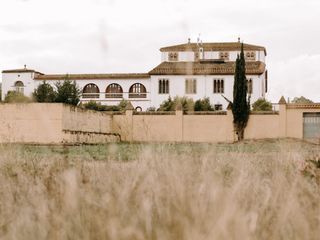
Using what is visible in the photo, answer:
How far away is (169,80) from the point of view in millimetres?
52938

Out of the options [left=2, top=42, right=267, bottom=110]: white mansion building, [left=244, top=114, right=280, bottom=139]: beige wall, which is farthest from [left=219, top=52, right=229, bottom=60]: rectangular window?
[left=244, top=114, right=280, bottom=139]: beige wall

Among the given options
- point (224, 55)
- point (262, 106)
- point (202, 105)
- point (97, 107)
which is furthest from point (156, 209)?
point (224, 55)

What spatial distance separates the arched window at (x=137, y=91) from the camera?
5422 cm

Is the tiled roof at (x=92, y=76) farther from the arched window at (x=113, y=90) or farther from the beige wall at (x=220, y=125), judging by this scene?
the beige wall at (x=220, y=125)

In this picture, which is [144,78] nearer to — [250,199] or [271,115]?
[271,115]

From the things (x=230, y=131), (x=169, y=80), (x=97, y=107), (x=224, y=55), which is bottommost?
(x=230, y=131)

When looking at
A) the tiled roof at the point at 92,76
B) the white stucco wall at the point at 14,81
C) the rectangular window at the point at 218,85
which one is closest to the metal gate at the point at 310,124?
the rectangular window at the point at 218,85

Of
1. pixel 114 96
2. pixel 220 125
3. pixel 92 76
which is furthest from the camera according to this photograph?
pixel 92 76

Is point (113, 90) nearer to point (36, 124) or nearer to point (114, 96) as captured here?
point (114, 96)

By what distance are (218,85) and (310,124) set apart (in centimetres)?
1848

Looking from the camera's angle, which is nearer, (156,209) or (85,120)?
(156,209)

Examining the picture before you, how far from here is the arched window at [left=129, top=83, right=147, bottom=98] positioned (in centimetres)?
5422

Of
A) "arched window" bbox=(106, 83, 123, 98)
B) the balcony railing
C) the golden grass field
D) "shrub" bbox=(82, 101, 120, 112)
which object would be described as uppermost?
"arched window" bbox=(106, 83, 123, 98)

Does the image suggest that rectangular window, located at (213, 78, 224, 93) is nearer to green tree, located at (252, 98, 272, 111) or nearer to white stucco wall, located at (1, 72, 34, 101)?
green tree, located at (252, 98, 272, 111)
